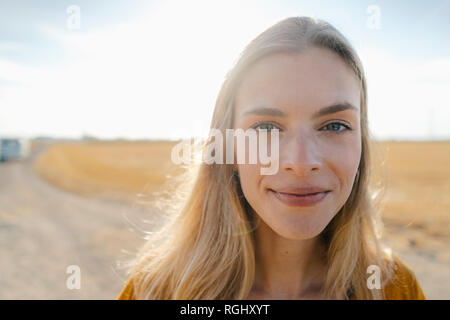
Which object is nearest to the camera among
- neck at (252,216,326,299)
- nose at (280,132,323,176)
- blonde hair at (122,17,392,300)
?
nose at (280,132,323,176)

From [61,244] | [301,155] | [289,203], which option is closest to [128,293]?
[289,203]

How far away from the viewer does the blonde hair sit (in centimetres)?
178

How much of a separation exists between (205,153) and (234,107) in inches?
14.6

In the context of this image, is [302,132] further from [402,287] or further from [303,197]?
[402,287]

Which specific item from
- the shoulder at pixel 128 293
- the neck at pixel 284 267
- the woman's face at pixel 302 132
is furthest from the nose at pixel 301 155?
the shoulder at pixel 128 293

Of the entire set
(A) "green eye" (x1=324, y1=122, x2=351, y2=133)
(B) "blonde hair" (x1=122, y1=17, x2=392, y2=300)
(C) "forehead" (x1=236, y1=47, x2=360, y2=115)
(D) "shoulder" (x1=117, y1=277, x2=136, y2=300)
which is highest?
(C) "forehead" (x1=236, y1=47, x2=360, y2=115)

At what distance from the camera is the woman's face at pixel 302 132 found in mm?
1516

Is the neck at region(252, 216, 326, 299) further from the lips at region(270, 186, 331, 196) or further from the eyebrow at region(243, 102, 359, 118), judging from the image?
the eyebrow at region(243, 102, 359, 118)

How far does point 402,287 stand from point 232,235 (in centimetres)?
103

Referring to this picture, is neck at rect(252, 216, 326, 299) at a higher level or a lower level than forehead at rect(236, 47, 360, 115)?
lower

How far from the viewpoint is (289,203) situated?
5.12 feet

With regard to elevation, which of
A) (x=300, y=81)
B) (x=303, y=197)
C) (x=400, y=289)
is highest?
(x=300, y=81)

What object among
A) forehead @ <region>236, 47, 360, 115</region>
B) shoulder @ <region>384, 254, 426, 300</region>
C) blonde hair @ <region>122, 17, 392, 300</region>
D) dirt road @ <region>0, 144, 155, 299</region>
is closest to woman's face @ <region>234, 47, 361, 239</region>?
forehead @ <region>236, 47, 360, 115</region>
